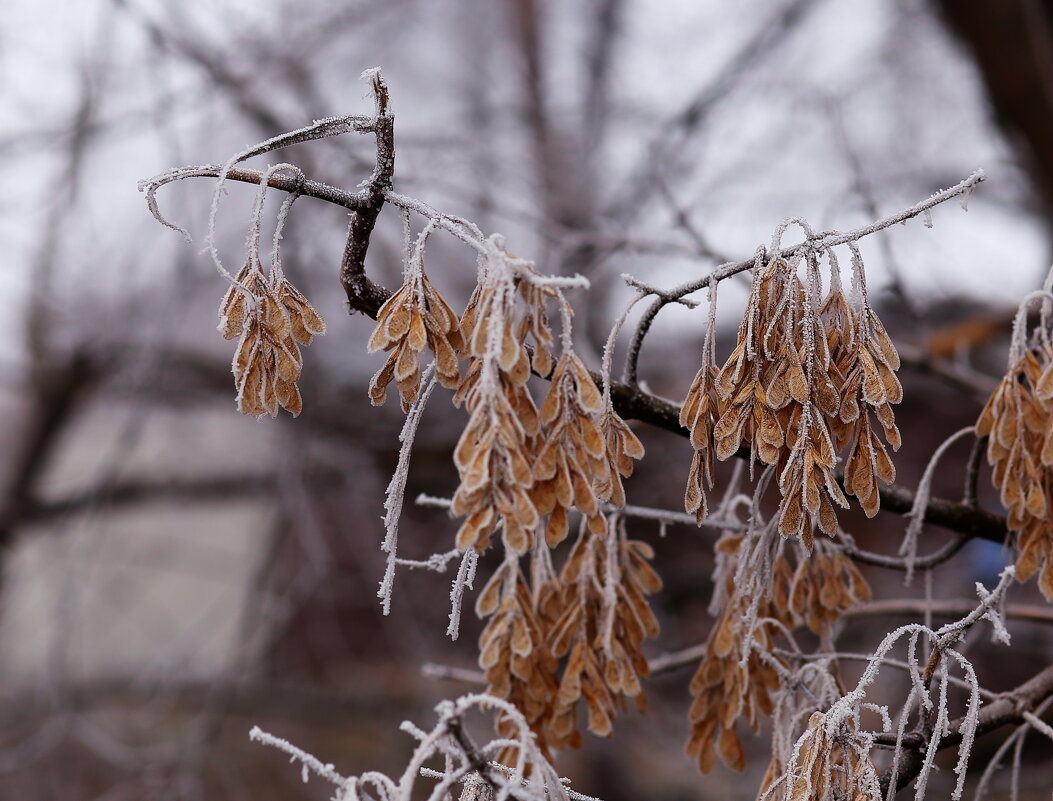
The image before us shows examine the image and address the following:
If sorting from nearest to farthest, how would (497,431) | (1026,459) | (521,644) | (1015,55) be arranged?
(497,431) → (1026,459) → (521,644) → (1015,55)

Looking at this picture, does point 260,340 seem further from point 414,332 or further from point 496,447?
point 496,447

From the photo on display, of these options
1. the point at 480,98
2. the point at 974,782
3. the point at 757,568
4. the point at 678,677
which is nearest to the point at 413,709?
the point at 678,677

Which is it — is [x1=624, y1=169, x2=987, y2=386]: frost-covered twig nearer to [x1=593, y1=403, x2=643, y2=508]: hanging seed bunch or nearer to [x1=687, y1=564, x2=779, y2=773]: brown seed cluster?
[x1=593, y1=403, x2=643, y2=508]: hanging seed bunch

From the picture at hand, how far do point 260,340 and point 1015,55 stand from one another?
301cm

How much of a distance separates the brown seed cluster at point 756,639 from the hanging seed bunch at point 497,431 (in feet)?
1.72

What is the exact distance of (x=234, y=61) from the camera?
314cm

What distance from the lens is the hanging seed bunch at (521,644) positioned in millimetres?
1115

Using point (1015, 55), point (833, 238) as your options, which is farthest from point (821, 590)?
point (1015, 55)

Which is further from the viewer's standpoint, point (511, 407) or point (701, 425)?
point (701, 425)

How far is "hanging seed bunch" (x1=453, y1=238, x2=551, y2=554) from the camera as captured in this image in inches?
28.0

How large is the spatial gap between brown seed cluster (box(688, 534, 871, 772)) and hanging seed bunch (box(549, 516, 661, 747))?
9cm


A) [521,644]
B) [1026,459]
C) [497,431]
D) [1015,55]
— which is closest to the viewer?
[497,431]

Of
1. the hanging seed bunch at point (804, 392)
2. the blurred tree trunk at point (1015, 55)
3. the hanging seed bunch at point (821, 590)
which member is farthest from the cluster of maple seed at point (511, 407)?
the blurred tree trunk at point (1015, 55)

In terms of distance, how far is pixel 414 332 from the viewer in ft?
2.60
